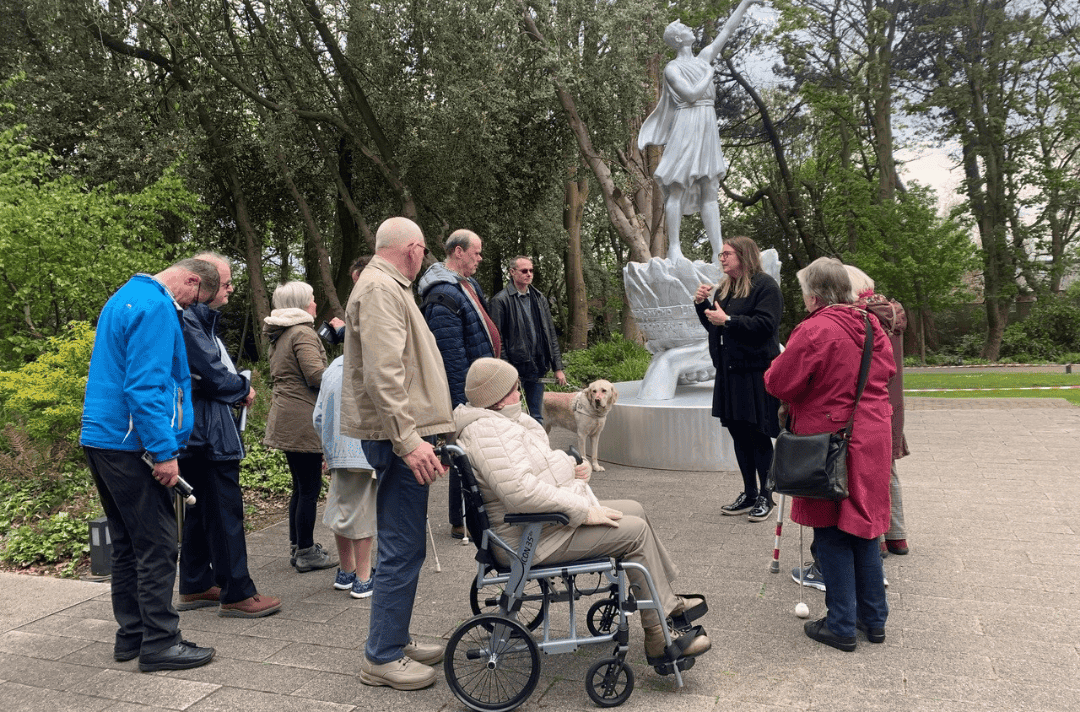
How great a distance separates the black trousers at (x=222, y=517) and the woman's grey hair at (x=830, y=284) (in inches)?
120

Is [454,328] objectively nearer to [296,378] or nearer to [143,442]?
[296,378]

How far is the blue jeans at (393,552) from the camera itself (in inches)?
130

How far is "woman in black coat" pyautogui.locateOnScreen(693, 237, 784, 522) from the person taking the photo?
557 centimetres

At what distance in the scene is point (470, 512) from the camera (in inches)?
126

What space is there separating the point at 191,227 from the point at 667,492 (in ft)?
36.9

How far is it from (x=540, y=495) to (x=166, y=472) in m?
1.71

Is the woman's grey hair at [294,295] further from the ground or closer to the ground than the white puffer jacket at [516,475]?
further from the ground

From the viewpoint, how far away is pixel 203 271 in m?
3.98

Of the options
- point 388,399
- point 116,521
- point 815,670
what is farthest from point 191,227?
point 815,670

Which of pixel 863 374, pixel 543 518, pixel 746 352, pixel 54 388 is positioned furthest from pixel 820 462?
pixel 54 388

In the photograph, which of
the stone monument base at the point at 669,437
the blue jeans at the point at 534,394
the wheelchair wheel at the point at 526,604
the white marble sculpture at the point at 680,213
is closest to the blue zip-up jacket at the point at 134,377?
the wheelchair wheel at the point at 526,604

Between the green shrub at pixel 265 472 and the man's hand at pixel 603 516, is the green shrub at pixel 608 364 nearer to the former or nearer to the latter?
the green shrub at pixel 265 472

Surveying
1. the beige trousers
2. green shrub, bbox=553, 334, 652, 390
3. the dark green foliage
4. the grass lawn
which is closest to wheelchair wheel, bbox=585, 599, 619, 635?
the beige trousers

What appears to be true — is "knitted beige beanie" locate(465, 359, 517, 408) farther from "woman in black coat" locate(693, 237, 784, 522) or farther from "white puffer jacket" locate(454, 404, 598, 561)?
"woman in black coat" locate(693, 237, 784, 522)
